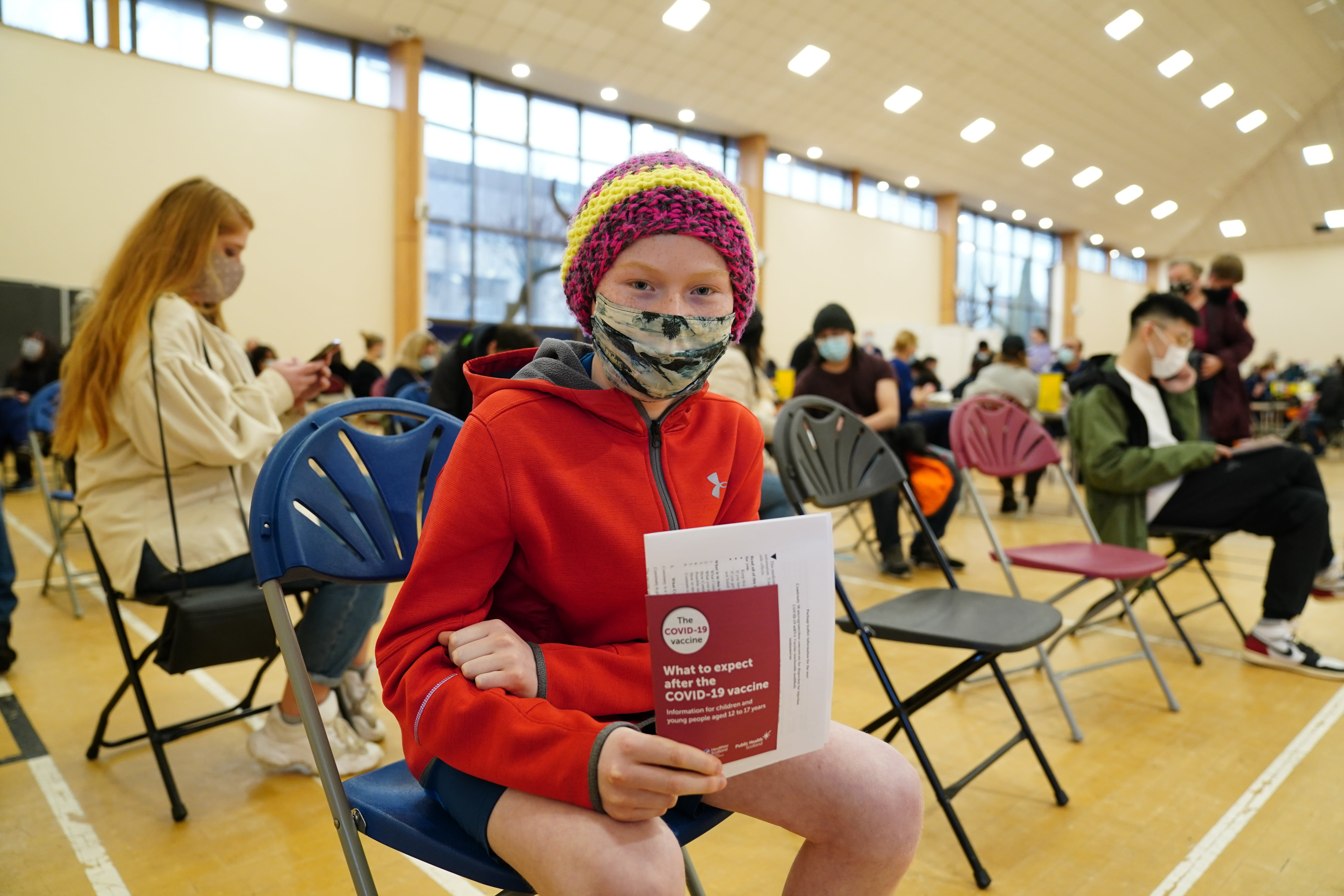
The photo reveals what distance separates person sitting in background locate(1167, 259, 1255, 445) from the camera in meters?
3.98

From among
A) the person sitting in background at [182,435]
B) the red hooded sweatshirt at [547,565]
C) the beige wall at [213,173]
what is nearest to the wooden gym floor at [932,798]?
the person sitting in background at [182,435]

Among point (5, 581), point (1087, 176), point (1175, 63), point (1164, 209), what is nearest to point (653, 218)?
point (5, 581)

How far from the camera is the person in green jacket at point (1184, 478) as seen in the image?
3.04 metres

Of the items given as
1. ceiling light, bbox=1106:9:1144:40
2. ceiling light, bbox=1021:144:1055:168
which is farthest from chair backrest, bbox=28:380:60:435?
ceiling light, bbox=1021:144:1055:168

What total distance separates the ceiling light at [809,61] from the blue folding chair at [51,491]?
424 inches

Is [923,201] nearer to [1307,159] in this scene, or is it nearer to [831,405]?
[1307,159]

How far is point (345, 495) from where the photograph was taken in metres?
1.34

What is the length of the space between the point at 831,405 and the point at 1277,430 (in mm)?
15083

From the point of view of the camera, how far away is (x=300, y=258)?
10.9m

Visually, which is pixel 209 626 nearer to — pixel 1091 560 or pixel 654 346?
pixel 654 346

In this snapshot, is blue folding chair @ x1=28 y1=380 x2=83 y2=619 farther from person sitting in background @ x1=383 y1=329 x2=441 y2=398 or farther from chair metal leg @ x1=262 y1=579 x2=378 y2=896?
chair metal leg @ x1=262 y1=579 x2=378 y2=896

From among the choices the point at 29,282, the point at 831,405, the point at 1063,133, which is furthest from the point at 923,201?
the point at 831,405

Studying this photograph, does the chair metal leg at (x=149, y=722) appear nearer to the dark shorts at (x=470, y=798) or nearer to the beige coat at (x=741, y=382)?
the dark shorts at (x=470, y=798)

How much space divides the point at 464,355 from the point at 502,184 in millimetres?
10088
